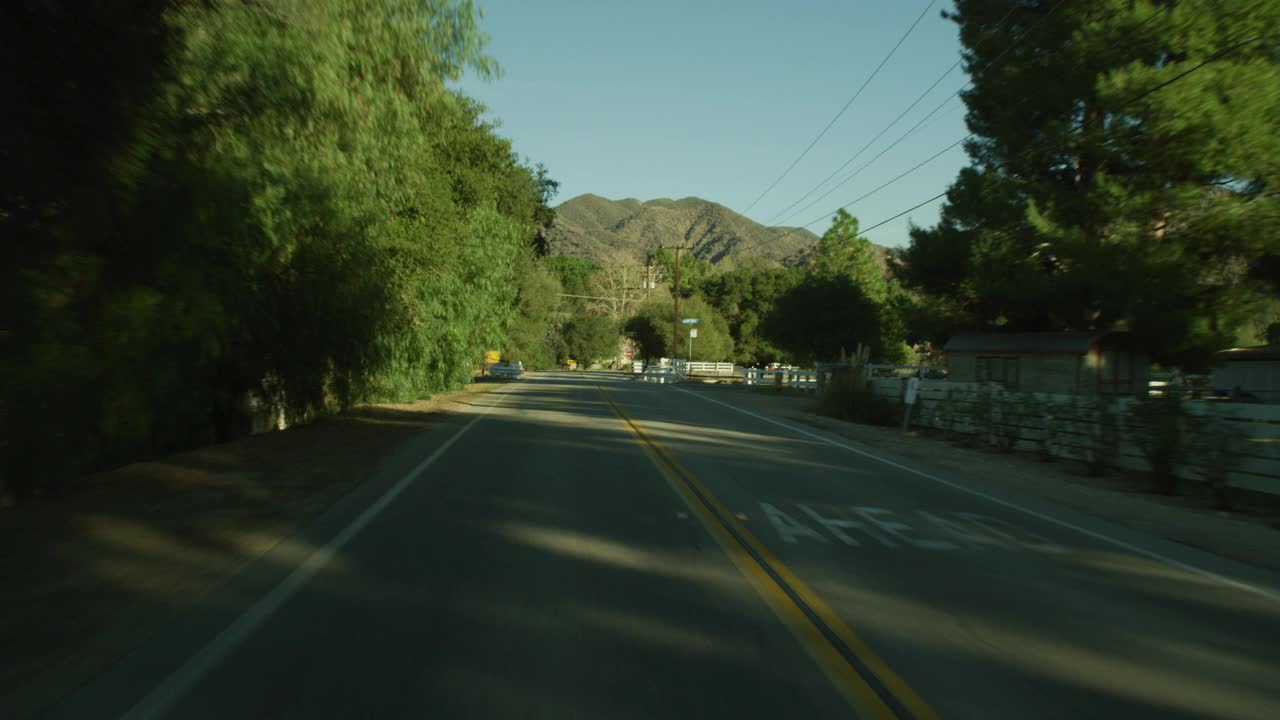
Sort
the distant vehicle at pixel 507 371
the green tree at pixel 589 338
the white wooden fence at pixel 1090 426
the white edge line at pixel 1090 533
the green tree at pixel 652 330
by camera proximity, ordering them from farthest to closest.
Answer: the green tree at pixel 589 338 → the green tree at pixel 652 330 → the distant vehicle at pixel 507 371 → the white wooden fence at pixel 1090 426 → the white edge line at pixel 1090 533

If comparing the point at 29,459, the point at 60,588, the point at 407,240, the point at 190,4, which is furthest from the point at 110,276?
the point at 407,240

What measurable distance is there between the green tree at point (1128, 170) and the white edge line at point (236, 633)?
24.7 m

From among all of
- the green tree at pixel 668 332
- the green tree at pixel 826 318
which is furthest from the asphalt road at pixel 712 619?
the green tree at pixel 668 332

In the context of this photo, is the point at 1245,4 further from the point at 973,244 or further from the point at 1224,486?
the point at 1224,486

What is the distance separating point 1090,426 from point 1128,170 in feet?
62.5

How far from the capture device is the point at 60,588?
5852 mm

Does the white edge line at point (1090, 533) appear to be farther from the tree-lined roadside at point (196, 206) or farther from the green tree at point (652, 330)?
the green tree at point (652, 330)

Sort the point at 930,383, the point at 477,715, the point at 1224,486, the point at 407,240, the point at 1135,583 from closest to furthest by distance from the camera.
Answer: the point at 477,715 < the point at 1135,583 < the point at 1224,486 < the point at 407,240 < the point at 930,383

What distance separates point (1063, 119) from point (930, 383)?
14140 mm

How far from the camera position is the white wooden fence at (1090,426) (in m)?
10.6

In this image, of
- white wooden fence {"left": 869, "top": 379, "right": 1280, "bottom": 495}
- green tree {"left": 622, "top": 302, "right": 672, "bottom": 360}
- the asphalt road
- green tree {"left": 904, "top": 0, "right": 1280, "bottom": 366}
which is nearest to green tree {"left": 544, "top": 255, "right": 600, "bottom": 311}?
green tree {"left": 622, "top": 302, "right": 672, "bottom": 360}

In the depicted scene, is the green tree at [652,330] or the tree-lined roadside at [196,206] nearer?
the tree-lined roadside at [196,206]

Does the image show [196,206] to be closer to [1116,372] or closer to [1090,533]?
[1090,533]

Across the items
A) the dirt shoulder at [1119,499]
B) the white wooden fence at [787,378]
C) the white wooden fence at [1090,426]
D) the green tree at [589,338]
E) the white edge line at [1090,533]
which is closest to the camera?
the white edge line at [1090,533]
